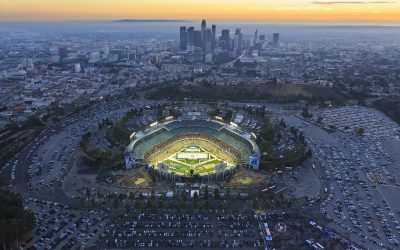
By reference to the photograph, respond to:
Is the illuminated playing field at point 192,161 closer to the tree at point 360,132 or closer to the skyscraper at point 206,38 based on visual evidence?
the tree at point 360,132

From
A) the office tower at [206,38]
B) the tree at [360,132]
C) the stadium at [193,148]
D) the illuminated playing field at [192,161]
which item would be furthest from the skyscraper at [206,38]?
the illuminated playing field at [192,161]

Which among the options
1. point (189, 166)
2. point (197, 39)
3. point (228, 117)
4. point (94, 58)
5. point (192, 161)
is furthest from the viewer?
point (197, 39)

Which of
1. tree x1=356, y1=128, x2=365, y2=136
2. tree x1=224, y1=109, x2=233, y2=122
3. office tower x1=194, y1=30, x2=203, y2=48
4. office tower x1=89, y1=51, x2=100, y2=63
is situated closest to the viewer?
tree x1=356, y1=128, x2=365, y2=136

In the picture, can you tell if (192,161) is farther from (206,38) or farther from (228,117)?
(206,38)

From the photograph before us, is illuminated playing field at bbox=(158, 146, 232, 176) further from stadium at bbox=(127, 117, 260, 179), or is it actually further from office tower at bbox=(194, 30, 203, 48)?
office tower at bbox=(194, 30, 203, 48)

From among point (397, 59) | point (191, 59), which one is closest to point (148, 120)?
point (191, 59)

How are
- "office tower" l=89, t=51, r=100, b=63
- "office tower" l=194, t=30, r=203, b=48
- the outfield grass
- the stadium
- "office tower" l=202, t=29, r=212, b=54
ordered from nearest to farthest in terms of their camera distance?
the outfield grass → the stadium → "office tower" l=89, t=51, r=100, b=63 → "office tower" l=202, t=29, r=212, b=54 → "office tower" l=194, t=30, r=203, b=48

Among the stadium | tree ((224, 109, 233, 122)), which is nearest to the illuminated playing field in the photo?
the stadium

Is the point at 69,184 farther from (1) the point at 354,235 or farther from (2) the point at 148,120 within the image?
(1) the point at 354,235

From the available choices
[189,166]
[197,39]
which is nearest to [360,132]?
[189,166]
